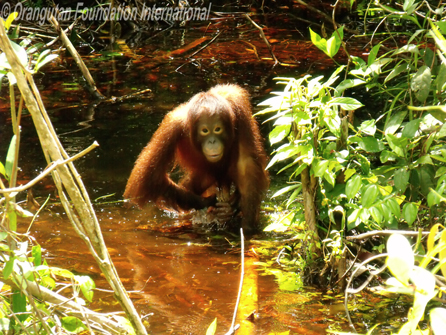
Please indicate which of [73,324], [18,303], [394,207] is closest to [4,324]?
[18,303]

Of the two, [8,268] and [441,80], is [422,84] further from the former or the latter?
[8,268]

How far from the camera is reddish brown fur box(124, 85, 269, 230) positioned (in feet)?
14.5

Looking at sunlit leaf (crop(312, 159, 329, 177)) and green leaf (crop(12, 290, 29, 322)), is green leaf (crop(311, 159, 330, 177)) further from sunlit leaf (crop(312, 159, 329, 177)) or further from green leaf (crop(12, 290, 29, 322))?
green leaf (crop(12, 290, 29, 322))

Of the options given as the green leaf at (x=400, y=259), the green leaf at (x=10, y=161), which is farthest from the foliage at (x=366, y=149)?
the green leaf at (x=400, y=259)

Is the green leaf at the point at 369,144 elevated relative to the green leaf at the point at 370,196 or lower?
elevated

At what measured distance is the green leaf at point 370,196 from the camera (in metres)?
2.62

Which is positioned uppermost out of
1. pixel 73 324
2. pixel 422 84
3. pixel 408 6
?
pixel 408 6

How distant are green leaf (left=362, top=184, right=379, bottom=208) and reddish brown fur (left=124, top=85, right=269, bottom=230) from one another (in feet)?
5.93

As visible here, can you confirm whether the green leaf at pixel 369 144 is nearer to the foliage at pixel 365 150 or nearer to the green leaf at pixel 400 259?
the foliage at pixel 365 150

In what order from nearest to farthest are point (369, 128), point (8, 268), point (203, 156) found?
1. point (8, 268)
2. point (369, 128)
3. point (203, 156)

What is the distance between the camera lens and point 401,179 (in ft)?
9.00

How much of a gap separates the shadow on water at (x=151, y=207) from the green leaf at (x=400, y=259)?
44.9 inches

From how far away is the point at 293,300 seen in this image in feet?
10.2

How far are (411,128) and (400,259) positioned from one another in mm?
1752
